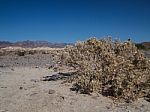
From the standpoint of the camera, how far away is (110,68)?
32.0ft

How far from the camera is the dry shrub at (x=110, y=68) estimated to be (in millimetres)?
9312

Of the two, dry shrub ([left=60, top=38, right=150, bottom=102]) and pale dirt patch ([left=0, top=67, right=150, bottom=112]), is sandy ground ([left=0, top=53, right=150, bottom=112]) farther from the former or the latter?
dry shrub ([left=60, top=38, right=150, bottom=102])

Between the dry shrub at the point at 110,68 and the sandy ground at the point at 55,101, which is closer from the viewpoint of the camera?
the sandy ground at the point at 55,101

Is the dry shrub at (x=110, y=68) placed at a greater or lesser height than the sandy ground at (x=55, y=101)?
greater

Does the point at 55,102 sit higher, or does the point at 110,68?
the point at 110,68

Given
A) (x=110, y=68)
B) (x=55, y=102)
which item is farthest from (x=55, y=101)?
(x=110, y=68)

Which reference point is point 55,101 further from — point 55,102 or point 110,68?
point 110,68

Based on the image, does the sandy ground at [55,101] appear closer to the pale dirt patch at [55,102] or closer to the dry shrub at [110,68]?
the pale dirt patch at [55,102]

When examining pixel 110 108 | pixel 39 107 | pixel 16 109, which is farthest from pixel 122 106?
pixel 16 109

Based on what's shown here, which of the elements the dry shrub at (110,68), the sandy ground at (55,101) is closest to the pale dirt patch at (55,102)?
the sandy ground at (55,101)

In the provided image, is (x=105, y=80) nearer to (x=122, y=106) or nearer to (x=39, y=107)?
(x=122, y=106)

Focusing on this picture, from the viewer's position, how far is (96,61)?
34.9 ft

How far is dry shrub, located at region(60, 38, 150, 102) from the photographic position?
9312 millimetres

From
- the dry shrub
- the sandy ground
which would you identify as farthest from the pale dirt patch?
the dry shrub
